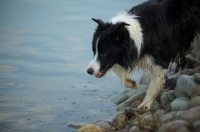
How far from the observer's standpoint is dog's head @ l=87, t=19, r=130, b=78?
543 cm

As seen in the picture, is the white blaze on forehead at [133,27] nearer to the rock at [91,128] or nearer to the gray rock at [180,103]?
the gray rock at [180,103]

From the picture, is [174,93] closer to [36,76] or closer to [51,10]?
[36,76]

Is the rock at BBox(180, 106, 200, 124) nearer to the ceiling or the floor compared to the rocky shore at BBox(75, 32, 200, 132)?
nearer to the ceiling

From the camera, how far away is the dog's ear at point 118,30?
5.36 m

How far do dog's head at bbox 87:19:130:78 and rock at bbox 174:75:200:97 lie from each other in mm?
830

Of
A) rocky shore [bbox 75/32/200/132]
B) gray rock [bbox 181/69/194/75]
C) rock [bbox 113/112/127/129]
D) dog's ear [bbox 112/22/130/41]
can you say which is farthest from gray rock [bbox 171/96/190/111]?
dog's ear [bbox 112/22/130/41]

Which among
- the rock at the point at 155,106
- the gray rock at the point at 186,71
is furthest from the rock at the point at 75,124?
the gray rock at the point at 186,71

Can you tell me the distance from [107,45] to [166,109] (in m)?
1.30

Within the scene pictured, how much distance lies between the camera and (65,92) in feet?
23.6

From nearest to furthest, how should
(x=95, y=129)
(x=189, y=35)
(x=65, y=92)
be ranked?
(x=95, y=129) < (x=189, y=35) < (x=65, y=92)

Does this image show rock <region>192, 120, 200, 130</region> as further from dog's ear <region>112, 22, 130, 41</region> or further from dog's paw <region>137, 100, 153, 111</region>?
dog's paw <region>137, 100, 153, 111</region>

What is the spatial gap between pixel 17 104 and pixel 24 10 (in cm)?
678

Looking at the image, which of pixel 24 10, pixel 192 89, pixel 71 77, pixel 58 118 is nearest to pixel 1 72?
pixel 71 77

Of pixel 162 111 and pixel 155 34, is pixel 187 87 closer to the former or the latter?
pixel 162 111
